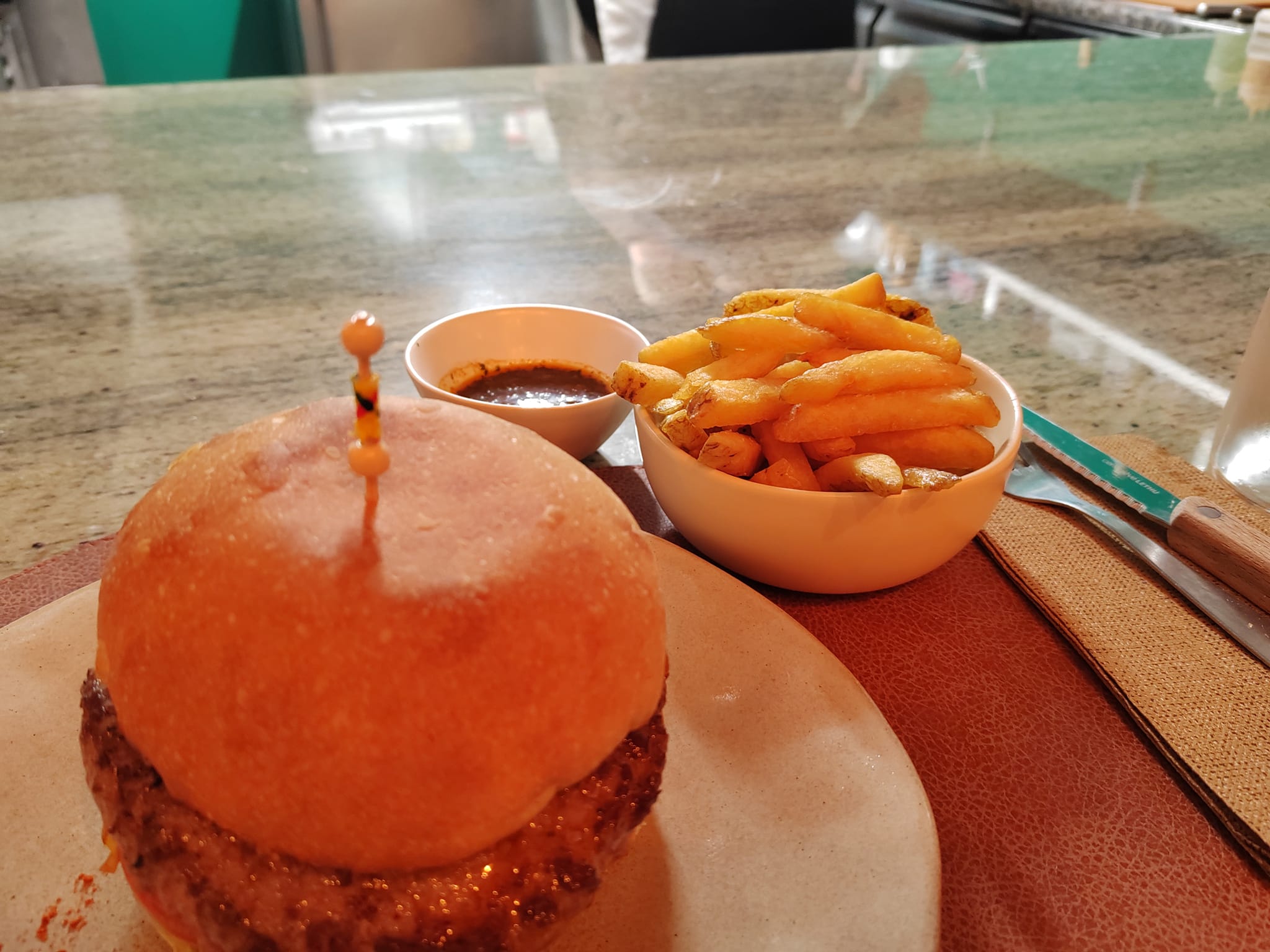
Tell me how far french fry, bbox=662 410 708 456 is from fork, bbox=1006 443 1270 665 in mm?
640

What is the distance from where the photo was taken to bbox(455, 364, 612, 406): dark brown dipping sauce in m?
1.56

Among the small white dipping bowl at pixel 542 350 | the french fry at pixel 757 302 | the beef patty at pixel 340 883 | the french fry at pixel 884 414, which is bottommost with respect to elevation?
the beef patty at pixel 340 883

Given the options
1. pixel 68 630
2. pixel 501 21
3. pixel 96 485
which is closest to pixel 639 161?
pixel 96 485

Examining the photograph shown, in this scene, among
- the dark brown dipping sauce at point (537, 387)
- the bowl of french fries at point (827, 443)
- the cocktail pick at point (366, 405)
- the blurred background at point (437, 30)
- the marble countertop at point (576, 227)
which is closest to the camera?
the cocktail pick at point (366, 405)

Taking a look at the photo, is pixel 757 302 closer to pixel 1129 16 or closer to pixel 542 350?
pixel 542 350

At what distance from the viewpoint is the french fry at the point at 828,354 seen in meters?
1.19

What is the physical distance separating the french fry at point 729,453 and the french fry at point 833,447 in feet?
0.27

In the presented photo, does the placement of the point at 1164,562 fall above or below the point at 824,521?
below

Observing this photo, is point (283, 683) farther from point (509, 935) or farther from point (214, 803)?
point (509, 935)

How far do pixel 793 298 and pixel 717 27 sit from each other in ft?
14.1

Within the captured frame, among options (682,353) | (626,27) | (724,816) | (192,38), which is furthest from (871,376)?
(192,38)

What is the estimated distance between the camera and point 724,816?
0.93 m

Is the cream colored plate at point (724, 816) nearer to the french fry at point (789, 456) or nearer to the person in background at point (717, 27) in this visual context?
the french fry at point (789, 456)

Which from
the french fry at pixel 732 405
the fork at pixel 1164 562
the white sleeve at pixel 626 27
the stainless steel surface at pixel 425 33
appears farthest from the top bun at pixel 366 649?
the stainless steel surface at pixel 425 33
